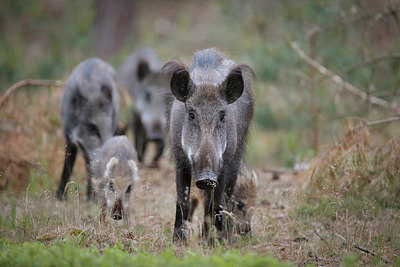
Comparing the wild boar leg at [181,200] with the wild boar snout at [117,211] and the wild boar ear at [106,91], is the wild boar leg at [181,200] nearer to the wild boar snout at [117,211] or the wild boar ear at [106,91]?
the wild boar snout at [117,211]

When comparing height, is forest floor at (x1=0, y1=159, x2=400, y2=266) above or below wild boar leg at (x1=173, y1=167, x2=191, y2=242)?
below

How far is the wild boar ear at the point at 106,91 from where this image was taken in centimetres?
930

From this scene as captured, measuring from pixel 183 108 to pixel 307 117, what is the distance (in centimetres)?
654

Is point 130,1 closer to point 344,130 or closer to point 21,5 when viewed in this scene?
point 21,5

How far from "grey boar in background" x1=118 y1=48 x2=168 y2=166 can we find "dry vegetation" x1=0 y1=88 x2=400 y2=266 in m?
1.80

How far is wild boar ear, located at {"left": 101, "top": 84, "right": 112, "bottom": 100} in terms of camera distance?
9.30 metres

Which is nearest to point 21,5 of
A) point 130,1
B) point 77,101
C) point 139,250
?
point 130,1

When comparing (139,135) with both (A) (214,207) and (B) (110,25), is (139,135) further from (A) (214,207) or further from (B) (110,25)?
(B) (110,25)

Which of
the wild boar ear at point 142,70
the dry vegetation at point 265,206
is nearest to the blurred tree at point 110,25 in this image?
the wild boar ear at point 142,70

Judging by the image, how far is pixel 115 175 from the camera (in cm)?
762

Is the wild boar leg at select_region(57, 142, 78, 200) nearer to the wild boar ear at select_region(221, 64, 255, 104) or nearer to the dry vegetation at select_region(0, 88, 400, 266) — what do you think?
the dry vegetation at select_region(0, 88, 400, 266)

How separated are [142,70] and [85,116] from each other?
3.97 m

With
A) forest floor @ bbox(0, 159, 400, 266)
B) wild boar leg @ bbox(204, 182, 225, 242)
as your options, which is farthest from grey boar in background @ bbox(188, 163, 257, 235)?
wild boar leg @ bbox(204, 182, 225, 242)

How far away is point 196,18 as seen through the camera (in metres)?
26.4
